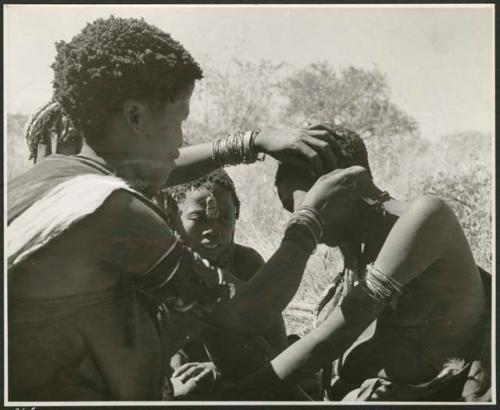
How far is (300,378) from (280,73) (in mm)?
1501

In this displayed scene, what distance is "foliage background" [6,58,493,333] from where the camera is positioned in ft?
11.9

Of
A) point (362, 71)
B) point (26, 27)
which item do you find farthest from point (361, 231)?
point (26, 27)

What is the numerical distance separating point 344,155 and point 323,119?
66 cm

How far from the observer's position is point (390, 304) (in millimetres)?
3275

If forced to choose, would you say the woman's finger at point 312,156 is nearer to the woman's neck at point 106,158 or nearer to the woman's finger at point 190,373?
the woman's neck at point 106,158

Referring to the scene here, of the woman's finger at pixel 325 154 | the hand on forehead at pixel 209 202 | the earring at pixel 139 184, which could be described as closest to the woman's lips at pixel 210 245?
the hand on forehead at pixel 209 202

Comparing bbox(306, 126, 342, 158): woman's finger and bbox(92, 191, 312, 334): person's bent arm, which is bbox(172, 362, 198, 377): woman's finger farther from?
bbox(306, 126, 342, 158): woman's finger

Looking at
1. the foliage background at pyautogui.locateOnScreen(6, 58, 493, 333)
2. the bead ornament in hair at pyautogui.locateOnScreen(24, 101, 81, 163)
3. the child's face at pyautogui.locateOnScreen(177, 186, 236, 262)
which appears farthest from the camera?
the foliage background at pyautogui.locateOnScreen(6, 58, 493, 333)

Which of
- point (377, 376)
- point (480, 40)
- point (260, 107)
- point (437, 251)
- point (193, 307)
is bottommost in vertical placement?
point (377, 376)

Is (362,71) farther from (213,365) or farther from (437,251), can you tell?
(213,365)

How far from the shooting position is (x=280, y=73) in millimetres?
3750

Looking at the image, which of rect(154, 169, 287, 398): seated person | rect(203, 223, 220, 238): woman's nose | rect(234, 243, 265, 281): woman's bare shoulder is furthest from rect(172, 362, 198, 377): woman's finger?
rect(203, 223, 220, 238): woman's nose

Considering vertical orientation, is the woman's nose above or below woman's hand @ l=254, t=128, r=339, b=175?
below

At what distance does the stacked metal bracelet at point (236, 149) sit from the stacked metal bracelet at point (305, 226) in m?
0.61
